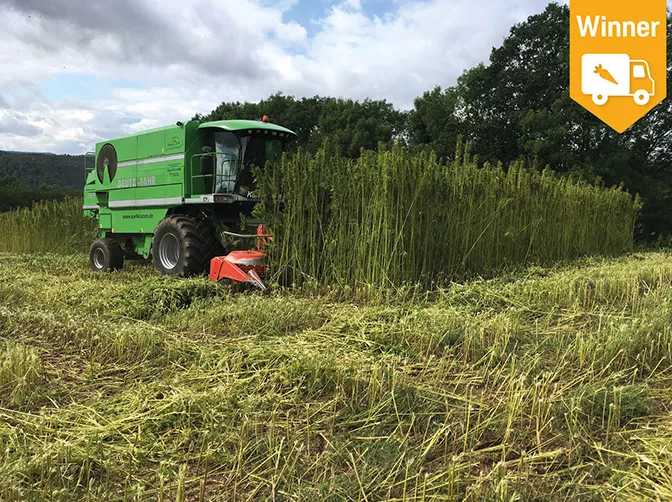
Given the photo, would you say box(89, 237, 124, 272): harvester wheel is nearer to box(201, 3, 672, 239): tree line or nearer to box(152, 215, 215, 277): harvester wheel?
box(152, 215, 215, 277): harvester wheel

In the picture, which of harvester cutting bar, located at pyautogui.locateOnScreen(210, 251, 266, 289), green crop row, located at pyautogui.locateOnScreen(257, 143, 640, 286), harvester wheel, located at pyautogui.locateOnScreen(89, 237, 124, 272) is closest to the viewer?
green crop row, located at pyautogui.locateOnScreen(257, 143, 640, 286)

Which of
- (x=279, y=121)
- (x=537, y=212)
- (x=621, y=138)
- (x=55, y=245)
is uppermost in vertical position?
(x=279, y=121)

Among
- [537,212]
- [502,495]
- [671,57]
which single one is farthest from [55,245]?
[671,57]

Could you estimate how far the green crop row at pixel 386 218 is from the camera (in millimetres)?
4793

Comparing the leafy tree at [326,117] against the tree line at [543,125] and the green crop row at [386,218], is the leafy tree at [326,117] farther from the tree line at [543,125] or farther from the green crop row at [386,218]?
the green crop row at [386,218]

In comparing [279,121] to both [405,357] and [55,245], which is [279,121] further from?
[405,357]

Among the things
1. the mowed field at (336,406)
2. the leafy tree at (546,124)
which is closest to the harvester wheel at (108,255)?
the mowed field at (336,406)

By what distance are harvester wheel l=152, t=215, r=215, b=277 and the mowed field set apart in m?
2.48

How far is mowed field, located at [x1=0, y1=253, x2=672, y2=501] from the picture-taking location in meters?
1.59

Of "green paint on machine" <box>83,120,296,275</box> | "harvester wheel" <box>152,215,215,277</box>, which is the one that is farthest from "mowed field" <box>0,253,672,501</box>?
"green paint on machine" <box>83,120,296,275</box>

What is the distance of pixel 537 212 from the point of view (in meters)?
7.28

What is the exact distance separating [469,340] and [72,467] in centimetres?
219

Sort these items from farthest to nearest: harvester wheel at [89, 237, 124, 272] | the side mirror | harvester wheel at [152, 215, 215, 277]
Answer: harvester wheel at [89, 237, 124, 272] < the side mirror < harvester wheel at [152, 215, 215, 277]

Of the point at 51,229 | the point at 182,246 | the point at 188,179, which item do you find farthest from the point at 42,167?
the point at 182,246
